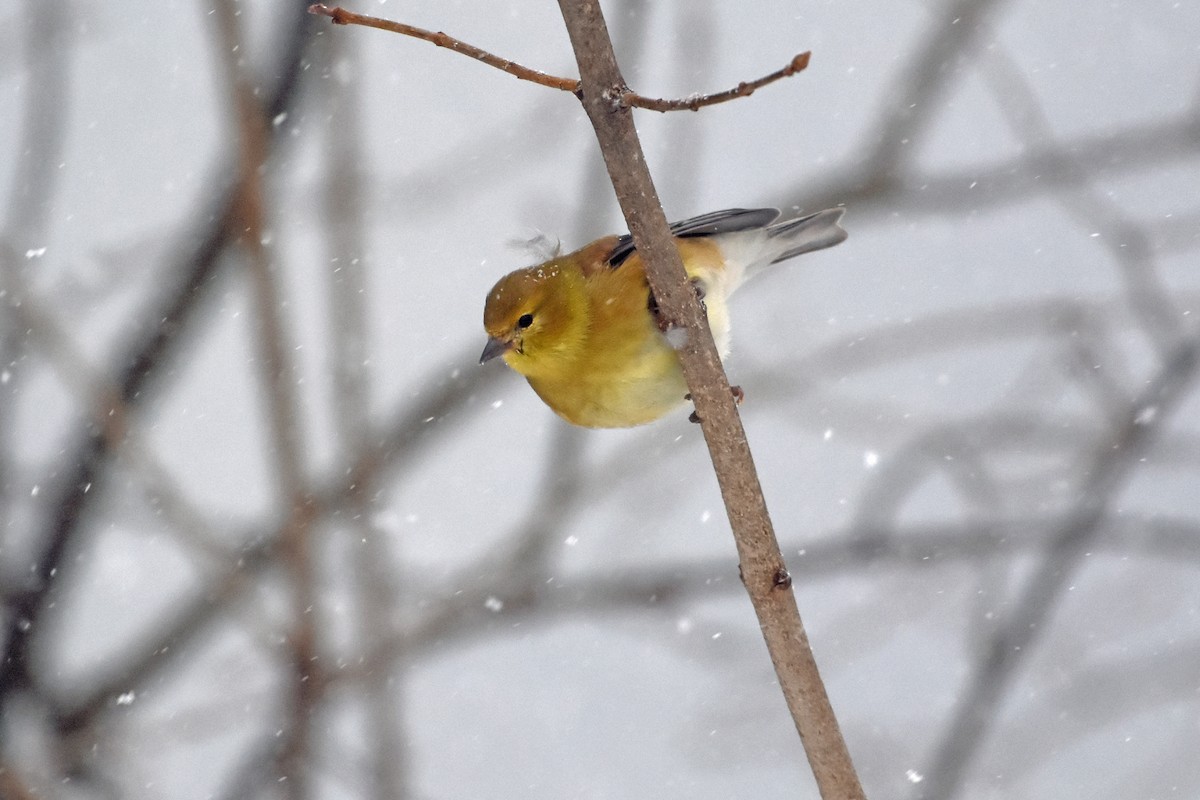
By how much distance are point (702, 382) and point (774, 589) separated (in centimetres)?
34

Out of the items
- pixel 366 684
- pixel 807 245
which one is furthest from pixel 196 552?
pixel 807 245

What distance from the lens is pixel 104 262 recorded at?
4.66m

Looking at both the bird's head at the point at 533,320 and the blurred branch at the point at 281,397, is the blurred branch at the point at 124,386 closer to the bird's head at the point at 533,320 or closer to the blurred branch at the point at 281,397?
the blurred branch at the point at 281,397

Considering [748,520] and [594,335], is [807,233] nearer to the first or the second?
[594,335]

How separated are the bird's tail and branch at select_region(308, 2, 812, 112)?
79.1 inches

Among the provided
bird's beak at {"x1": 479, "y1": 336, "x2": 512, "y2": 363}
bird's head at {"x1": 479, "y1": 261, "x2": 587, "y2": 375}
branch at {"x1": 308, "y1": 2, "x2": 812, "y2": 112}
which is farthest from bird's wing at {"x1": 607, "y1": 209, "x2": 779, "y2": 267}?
branch at {"x1": 308, "y1": 2, "x2": 812, "y2": 112}

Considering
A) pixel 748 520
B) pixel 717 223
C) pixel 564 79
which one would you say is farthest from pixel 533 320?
pixel 564 79

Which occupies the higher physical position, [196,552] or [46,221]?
[46,221]

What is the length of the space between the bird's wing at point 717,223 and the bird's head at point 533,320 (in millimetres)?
237

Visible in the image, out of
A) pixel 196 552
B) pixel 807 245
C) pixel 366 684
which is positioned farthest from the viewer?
pixel 196 552

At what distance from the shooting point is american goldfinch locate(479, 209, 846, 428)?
9.36 feet

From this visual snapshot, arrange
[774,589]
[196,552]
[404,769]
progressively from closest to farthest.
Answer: [774,589] < [404,769] < [196,552]

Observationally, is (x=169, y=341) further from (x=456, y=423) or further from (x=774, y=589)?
(x=774, y=589)

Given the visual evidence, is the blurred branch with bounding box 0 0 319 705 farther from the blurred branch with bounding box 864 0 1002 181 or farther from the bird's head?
the blurred branch with bounding box 864 0 1002 181
